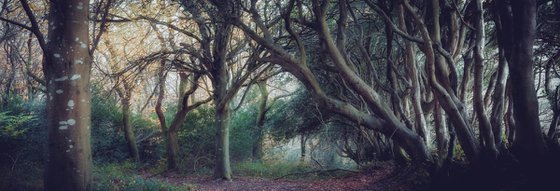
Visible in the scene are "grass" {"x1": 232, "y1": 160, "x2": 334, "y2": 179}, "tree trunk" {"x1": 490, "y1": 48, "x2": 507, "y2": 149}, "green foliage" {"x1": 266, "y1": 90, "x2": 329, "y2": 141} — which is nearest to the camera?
"tree trunk" {"x1": 490, "y1": 48, "x2": 507, "y2": 149}

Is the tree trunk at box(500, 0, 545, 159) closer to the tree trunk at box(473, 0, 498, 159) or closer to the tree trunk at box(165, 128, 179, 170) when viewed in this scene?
the tree trunk at box(473, 0, 498, 159)

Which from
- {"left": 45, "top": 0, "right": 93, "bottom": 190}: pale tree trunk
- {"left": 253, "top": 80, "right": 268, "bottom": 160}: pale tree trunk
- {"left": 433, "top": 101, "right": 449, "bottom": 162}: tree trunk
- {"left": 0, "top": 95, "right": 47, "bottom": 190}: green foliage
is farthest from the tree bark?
{"left": 433, "top": 101, "right": 449, "bottom": 162}: tree trunk

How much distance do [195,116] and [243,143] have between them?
9.33ft

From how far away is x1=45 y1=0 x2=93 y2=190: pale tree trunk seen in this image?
5254 mm

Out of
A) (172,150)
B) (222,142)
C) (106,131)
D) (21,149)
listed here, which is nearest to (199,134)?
(172,150)

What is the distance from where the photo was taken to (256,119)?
19750 mm

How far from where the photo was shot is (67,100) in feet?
17.4

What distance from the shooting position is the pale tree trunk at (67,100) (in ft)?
17.2

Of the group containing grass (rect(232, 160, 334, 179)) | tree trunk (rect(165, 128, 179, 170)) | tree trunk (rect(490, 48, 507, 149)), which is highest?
tree trunk (rect(490, 48, 507, 149))

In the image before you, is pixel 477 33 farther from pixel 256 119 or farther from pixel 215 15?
pixel 256 119

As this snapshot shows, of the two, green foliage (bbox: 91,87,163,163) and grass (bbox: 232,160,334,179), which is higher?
green foliage (bbox: 91,87,163,163)

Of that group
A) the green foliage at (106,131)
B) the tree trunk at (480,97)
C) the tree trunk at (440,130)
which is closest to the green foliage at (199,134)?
the green foliage at (106,131)

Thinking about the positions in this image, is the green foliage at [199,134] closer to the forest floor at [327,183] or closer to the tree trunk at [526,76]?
the forest floor at [327,183]

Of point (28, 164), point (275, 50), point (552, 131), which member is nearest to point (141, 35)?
point (28, 164)
